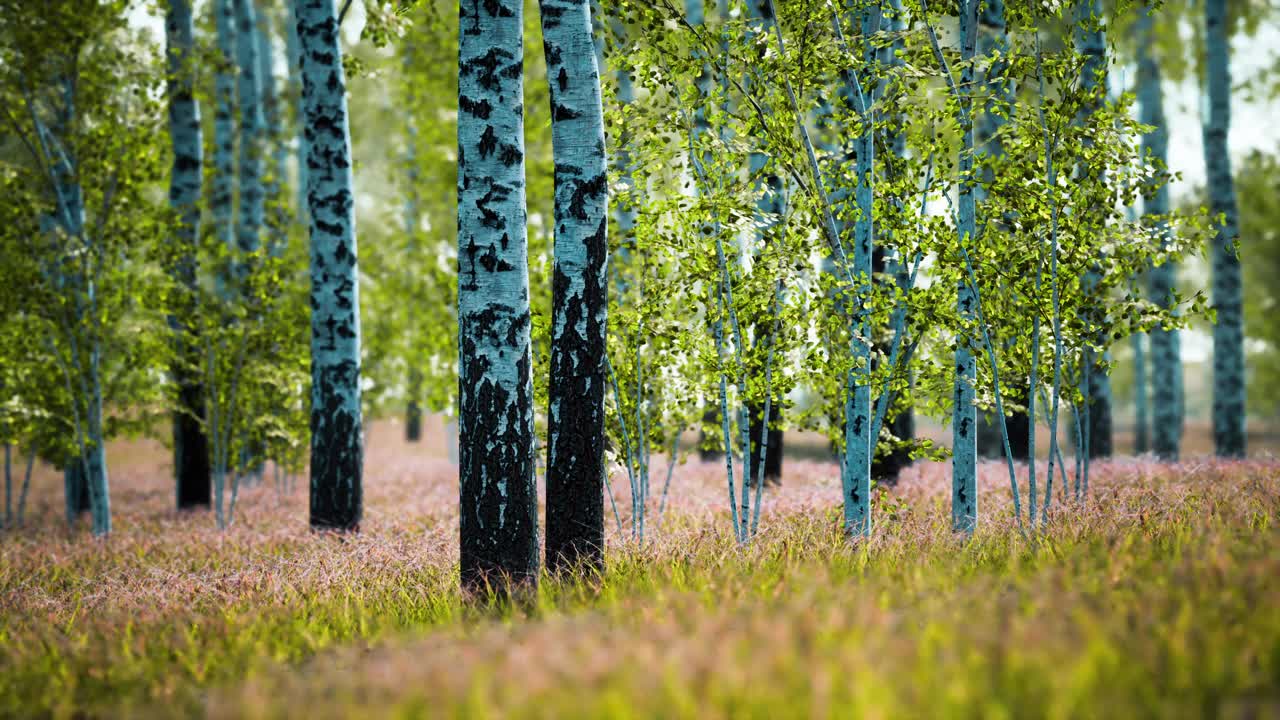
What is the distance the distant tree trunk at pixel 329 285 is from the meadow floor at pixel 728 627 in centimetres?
165

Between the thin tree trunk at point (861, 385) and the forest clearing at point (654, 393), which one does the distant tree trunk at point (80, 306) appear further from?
the thin tree trunk at point (861, 385)

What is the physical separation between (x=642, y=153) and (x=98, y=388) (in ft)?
→ 26.4

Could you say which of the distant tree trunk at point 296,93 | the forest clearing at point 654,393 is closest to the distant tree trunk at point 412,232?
the distant tree trunk at point 296,93

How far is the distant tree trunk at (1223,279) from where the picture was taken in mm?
13664

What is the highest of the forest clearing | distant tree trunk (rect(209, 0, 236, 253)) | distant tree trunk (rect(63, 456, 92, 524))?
distant tree trunk (rect(209, 0, 236, 253))

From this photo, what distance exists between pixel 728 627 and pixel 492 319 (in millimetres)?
2679

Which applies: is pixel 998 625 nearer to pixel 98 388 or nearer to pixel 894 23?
pixel 894 23

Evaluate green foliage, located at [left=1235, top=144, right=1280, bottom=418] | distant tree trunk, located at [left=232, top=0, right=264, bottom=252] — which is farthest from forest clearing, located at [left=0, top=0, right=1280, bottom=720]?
green foliage, located at [left=1235, top=144, right=1280, bottom=418]

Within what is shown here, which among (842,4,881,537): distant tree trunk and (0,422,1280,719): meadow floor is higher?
(842,4,881,537): distant tree trunk

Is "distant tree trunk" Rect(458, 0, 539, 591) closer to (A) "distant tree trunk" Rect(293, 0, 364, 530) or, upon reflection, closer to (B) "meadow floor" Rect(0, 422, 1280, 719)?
(B) "meadow floor" Rect(0, 422, 1280, 719)

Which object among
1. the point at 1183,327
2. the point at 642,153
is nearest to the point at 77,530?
the point at 642,153

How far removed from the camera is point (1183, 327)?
5.45 metres

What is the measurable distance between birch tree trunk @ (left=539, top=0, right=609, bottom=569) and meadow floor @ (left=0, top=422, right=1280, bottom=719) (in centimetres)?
50

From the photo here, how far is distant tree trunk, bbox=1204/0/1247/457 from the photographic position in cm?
1366
